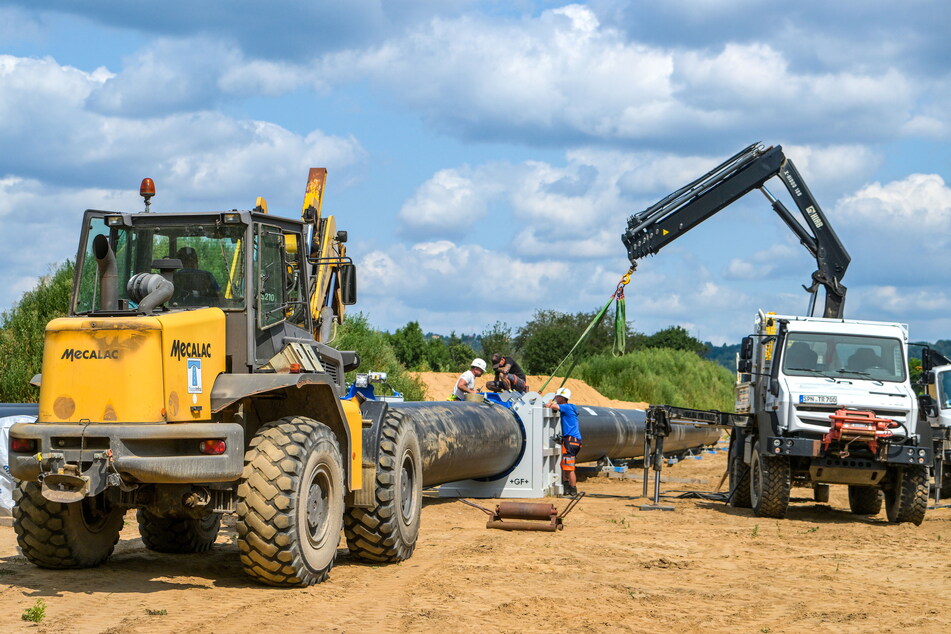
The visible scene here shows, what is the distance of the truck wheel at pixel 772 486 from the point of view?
1612cm

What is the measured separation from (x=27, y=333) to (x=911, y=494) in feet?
47.2

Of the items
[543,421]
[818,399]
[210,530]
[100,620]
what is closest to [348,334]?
[543,421]

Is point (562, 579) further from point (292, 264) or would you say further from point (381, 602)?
point (292, 264)

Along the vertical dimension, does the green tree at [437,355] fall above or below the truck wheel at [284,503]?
above

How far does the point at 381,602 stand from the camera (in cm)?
848

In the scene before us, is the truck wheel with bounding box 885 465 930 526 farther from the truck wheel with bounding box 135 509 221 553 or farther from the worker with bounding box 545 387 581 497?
the truck wheel with bounding box 135 509 221 553

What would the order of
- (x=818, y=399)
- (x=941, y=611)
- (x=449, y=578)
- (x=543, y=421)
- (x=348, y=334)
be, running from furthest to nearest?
(x=348, y=334) → (x=543, y=421) → (x=818, y=399) → (x=449, y=578) → (x=941, y=611)

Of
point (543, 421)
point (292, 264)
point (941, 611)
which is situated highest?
point (292, 264)

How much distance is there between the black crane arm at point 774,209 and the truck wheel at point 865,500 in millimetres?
3557

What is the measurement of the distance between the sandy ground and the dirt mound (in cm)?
2378

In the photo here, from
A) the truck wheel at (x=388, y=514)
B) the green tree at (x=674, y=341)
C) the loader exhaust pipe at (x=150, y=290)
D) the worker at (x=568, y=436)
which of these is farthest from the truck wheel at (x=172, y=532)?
the green tree at (x=674, y=341)

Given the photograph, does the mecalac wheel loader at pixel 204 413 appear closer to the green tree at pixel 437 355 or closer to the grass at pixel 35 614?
the grass at pixel 35 614

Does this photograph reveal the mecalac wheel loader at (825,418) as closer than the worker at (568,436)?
Yes

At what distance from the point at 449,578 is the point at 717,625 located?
2.45 metres
